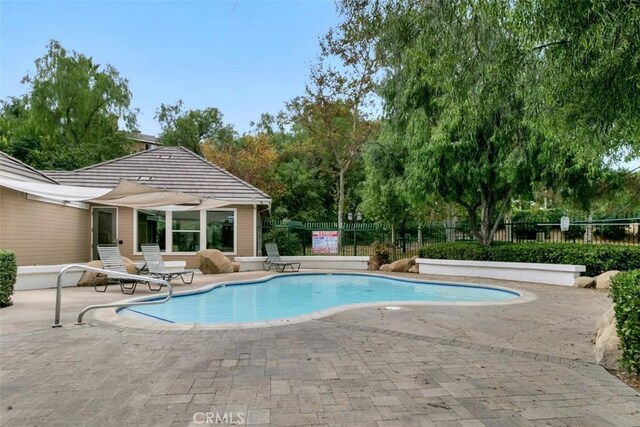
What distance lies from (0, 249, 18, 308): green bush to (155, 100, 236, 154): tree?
30.8 metres

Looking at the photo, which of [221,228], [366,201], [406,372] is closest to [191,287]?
[221,228]

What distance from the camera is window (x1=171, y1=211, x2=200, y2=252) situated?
14.8m

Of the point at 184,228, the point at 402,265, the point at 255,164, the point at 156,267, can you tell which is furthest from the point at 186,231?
the point at 255,164

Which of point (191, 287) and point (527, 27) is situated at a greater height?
point (527, 27)

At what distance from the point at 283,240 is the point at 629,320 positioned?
15.5m

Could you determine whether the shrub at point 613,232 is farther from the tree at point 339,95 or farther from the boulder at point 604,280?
the tree at point 339,95

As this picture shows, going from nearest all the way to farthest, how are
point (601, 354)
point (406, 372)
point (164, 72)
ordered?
point (406, 372) → point (601, 354) → point (164, 72)

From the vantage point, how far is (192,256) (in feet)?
48.5

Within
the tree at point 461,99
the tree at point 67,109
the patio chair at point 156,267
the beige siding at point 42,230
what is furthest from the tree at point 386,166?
the tree at point 67,109

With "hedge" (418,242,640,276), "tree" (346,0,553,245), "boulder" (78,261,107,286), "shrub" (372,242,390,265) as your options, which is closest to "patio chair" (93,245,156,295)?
"boulder" (78,261,107,286)

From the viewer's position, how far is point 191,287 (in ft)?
33.8

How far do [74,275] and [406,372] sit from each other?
31.9 ft

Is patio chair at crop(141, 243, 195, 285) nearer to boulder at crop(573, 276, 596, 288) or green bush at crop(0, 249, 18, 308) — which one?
green bush at crop(0, 249, 18, 308)

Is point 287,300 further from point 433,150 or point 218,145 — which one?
point 218,145
